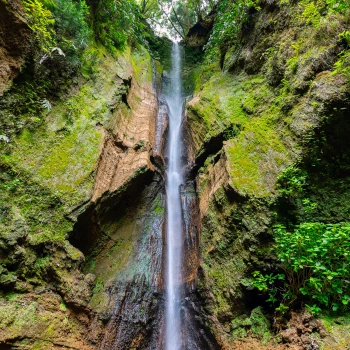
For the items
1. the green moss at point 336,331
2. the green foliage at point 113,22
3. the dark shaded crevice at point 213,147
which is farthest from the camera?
the green foliage at point 113,22

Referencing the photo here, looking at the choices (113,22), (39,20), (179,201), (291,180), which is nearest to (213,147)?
(179,201)

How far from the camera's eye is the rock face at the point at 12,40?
561 cm

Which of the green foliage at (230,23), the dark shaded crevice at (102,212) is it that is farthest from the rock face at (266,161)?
the dark shaded crevice at (102,212)

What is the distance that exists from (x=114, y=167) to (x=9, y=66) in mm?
3629

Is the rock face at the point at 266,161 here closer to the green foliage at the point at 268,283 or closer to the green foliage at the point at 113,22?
the green foliage at the point at 268,283

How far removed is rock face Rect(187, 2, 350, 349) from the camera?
5387 mm

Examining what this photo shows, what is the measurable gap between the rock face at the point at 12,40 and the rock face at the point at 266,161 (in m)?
5.83

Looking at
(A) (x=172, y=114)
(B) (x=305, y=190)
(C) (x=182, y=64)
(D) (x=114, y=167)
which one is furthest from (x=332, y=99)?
(C) (x=182, y=64)

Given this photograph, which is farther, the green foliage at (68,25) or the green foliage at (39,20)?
the green foliage at (68,25)

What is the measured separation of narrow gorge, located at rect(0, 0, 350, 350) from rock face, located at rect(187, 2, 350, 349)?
0.11 ft

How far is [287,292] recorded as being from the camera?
468 cm

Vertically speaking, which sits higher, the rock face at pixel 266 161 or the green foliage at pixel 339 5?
the green foliage at pixel 339 5

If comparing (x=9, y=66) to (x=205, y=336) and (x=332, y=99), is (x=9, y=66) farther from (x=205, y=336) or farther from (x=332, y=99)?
(x=205, y=336)

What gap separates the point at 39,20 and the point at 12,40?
1011 mm
